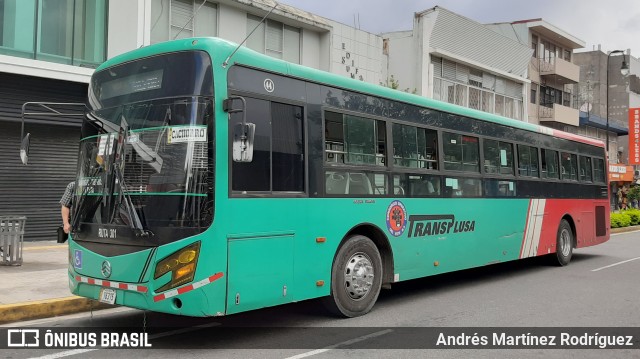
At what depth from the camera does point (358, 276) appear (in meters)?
7.11

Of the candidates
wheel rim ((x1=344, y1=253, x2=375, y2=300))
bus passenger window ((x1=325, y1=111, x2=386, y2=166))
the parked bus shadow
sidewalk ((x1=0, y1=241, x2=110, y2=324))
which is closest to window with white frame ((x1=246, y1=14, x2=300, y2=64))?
sidewalk ((x1=0, y1=241, x2=110, y2=324))

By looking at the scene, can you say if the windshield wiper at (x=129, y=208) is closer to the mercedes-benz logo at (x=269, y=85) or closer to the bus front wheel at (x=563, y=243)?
the mercedes-benz logo at (x=269, y=85)

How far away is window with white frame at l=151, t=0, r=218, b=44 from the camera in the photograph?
16.1m

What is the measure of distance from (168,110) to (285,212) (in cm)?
166

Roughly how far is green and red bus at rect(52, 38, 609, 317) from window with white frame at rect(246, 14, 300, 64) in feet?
37.1

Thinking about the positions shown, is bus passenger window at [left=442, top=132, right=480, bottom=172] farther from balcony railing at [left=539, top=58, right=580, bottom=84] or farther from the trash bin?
balcony railing at [left=539, top=58, right=580, bottom=84]

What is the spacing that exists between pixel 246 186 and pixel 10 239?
22.3 feet

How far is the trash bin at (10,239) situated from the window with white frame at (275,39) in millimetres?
10073

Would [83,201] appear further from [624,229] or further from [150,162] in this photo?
[624,229]

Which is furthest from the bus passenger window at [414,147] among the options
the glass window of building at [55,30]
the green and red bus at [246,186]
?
the glass window of building at [55,30]

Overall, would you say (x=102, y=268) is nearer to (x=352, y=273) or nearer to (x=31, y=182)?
(x=352, y=273)

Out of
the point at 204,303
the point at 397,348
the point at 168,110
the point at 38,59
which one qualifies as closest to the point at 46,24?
the point at 38,59

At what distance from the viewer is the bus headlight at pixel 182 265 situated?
17.2ft

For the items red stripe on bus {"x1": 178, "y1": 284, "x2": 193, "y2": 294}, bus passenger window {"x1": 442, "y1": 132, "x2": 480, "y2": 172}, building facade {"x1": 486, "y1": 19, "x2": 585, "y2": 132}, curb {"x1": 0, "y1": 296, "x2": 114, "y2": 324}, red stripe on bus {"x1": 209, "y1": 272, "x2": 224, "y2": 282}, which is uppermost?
building facade {"x1": 486, "y1": 19, "x2": 585, "y2": 132}
